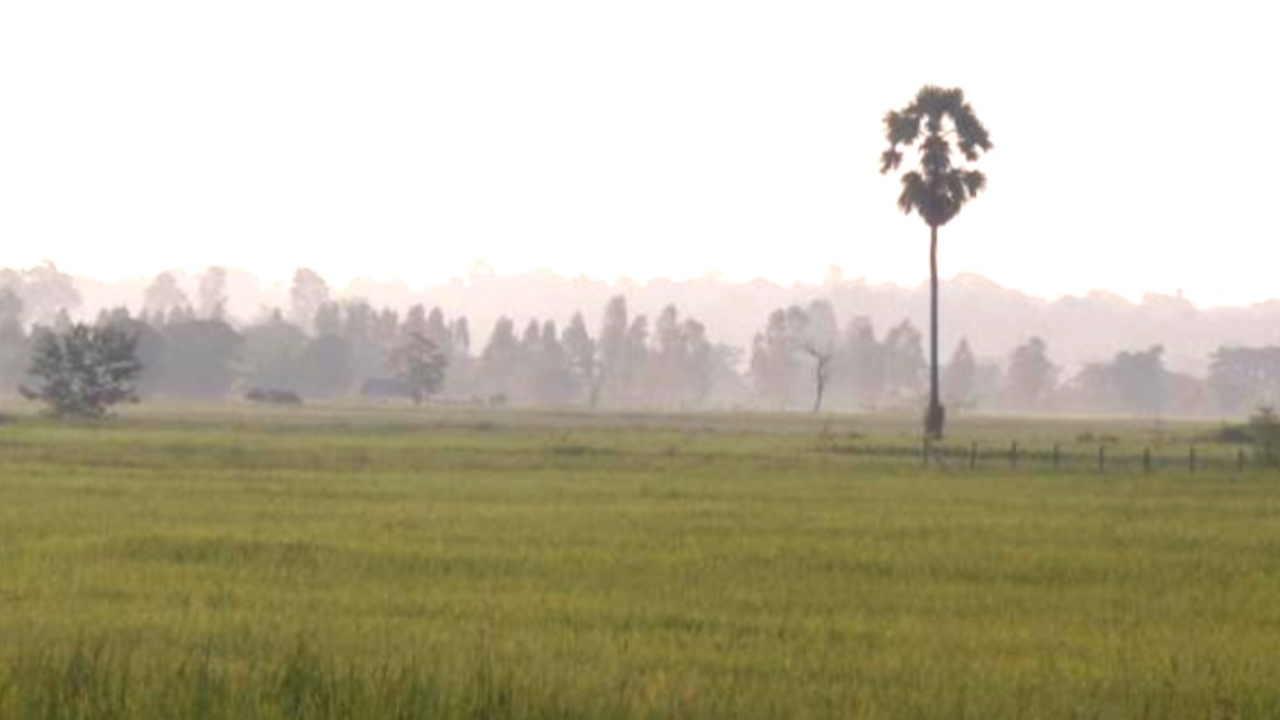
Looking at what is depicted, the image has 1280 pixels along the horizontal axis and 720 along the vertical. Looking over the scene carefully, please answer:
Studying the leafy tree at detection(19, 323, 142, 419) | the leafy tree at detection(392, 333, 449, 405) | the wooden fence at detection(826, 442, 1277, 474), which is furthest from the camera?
the leafy tree at detection(392, 333, 449, 405)

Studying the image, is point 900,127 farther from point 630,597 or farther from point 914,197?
point 630,597

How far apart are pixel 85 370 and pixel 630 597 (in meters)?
73.5

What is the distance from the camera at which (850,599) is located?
23.5 meters

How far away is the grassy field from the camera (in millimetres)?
15992

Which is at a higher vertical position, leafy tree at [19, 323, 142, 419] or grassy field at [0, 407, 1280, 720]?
leafy tree at [19, 323, 142, 419]

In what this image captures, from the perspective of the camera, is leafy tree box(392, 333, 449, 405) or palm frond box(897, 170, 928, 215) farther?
leafy tree box(392, 333, 449, 405)

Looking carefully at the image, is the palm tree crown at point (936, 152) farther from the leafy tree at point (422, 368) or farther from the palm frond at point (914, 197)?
the leafy tree at point (422, 368)

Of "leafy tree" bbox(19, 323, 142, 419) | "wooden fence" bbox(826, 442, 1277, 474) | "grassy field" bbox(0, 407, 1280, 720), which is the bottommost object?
"grassy field" bbox(0, 407, 1280, 720)

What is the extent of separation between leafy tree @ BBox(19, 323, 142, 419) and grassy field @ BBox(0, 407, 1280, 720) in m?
45.4

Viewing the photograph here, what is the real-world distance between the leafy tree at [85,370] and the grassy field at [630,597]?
4543cm

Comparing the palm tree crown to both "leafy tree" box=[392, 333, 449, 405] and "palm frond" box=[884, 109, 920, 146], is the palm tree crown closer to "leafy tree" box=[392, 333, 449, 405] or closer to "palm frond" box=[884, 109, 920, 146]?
"palm frond" box=[884, 109, 920, 146]

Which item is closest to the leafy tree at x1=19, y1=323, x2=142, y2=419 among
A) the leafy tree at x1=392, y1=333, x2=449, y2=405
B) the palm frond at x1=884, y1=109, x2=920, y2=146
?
the palm frond at x1=884, y1=109, x2=920, y2=146

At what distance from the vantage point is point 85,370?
93188 mm

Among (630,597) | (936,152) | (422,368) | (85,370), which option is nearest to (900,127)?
(936,152)
